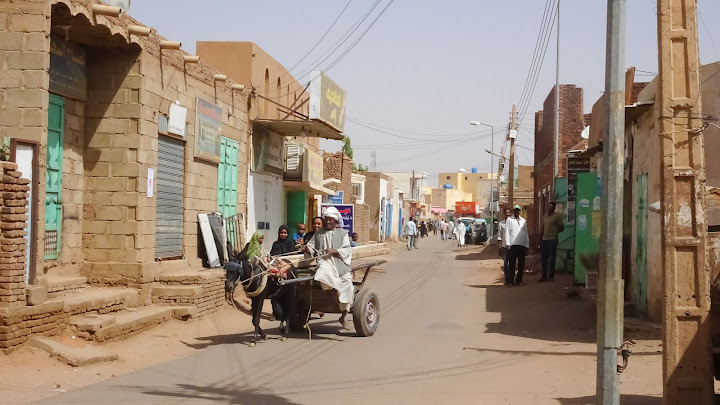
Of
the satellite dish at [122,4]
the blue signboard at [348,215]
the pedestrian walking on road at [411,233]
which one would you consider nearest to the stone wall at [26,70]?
the satellite dish at [122,4]

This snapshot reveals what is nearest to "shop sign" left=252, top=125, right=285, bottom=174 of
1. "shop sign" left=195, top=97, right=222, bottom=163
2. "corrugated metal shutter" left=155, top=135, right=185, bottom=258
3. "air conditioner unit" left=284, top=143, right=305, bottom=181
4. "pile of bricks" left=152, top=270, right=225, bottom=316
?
"air conditioner unit" left=284, top=143, right=305, bottom=181

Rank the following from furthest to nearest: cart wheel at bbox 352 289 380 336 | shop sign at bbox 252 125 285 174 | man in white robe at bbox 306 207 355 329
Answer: shop sign at bbox 252 125 285 174
cart wheel at bbox 352 289 380 336
man in white robe at bbox 306 207 355 329

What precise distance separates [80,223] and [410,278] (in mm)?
13401

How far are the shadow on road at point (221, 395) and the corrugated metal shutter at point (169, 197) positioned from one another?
6.52 m

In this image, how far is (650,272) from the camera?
13.4 meters

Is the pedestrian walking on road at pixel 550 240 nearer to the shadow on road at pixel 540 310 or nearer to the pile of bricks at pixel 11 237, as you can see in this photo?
the shadow on road at pixel 540 310

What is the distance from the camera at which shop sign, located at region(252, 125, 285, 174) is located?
70.3 feet

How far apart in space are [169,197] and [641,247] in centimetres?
851

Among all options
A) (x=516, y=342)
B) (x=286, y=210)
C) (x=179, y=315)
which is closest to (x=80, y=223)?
(x=179, y=315)

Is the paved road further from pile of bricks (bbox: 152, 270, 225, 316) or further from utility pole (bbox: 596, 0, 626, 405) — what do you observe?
utility pole (bbox: 596, 0, 626, 405)

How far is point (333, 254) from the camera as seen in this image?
1215 cm

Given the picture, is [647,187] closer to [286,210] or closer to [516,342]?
[516,342]

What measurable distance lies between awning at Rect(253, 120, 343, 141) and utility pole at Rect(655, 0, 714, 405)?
13.7 meters

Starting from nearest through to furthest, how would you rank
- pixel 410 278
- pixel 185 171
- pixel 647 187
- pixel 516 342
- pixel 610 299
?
pixel 610 299
pixel 516 342
pixel 647 187
pixel 185 171
pixel 410 278
